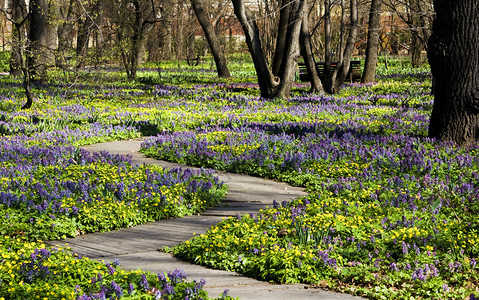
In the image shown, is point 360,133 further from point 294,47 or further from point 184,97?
point 184,97

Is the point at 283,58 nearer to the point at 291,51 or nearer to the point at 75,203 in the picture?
the point at 291,51

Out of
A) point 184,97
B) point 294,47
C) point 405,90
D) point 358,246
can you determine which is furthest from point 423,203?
point 405,90

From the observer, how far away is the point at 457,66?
921cm

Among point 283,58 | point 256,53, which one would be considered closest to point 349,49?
point 283,58

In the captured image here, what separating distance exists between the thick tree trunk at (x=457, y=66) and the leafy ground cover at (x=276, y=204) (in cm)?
58

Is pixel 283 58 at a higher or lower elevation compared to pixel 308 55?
lower

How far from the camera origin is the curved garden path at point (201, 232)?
4.23 meters

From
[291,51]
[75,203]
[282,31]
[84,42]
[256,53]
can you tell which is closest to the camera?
[75,203]

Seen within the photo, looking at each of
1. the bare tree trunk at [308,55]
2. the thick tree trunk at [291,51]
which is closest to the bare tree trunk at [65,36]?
the thick tree trunk at [291,51]

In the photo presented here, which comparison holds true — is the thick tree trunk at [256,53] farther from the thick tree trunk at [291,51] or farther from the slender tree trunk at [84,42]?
the slender tree trunk at [84,42]

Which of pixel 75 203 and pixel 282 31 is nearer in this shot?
pixel 75 203

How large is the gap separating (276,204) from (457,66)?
485 centimetres

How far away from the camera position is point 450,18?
920 cm

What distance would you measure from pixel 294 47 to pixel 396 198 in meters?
11.5
